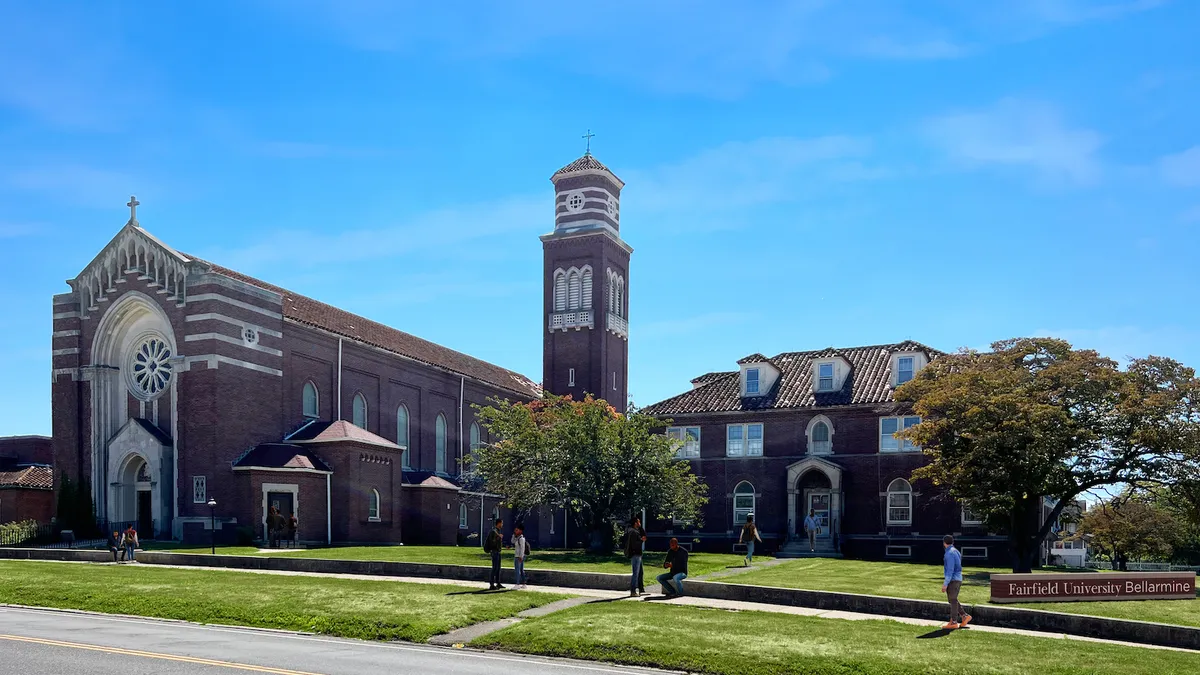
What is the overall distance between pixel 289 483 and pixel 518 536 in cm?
2238

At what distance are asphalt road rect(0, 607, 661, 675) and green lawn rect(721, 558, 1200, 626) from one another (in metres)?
10.8

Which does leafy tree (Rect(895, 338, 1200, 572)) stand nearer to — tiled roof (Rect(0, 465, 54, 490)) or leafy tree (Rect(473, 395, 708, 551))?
leafy tree (Rect(473, 395, 708, 551))

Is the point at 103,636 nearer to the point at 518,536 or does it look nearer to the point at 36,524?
the point at 518,536

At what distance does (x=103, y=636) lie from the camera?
21.5 metres

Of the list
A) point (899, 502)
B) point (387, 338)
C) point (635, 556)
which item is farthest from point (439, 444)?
point (635, 556)

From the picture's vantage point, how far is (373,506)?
53.0 metres

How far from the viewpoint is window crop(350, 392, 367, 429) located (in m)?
60.8

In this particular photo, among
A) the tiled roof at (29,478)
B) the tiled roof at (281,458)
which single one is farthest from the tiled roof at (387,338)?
the tiled roof at (29,478)

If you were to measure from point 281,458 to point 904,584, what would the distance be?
29.1m

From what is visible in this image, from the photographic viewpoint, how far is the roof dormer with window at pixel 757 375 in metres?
56.4

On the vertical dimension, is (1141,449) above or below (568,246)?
below

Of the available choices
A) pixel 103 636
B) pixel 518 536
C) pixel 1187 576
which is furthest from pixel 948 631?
pixel 103 636

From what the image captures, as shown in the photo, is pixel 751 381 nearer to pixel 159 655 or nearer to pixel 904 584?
pixel 904 584

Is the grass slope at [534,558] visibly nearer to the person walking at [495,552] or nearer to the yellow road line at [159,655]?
the person walking at [495,552]
